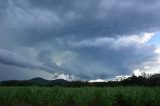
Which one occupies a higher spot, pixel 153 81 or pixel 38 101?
pixel 153 81

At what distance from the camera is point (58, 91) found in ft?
62.7

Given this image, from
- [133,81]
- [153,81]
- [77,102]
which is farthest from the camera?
[133,81]

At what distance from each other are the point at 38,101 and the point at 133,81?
1817 centimetres

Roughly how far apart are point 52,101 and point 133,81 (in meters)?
18.0

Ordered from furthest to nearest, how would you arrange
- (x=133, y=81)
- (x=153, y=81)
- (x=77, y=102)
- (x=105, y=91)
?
1. (x=133, y=81)
2. (x=153, y=81)
3. (x=105, y=91)
4. (x=77, y=102)

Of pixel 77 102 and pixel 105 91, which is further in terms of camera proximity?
pixel 105 91

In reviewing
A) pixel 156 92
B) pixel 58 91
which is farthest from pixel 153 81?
pixel 58 91

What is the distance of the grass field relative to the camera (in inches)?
701

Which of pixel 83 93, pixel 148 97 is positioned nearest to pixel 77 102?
pixel 83 93

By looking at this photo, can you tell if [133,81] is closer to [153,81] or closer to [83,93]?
[153,81]

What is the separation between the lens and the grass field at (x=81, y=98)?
17812mm

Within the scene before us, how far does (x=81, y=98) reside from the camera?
17.7m

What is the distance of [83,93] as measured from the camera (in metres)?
18.3

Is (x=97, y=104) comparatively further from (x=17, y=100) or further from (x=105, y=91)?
(x=17, y=100)
